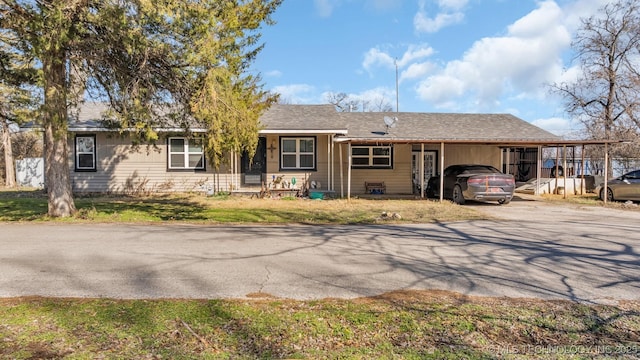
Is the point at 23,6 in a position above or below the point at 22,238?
above

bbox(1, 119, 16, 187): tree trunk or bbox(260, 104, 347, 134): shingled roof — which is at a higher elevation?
bbox(260, 104, 347, 134): shingled roof

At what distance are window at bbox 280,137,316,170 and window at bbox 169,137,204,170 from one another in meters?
3.68

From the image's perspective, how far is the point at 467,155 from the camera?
20.4m

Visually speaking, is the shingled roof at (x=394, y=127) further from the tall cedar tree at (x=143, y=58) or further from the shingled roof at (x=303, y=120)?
the tall cedar tree at (x=143, y=58)

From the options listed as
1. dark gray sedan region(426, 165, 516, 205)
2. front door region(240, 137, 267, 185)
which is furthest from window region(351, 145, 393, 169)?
front door region(240, 137, 267, 185)

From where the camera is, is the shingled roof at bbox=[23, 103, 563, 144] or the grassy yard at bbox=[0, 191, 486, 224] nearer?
the grassy yard at bbox=[0, 191, 486, 224]

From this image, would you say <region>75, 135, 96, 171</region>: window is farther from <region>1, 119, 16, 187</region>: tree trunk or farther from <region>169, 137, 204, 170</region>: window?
<region>1, 119, 16, 187</region>: tree trunk

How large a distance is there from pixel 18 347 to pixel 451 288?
4.51m

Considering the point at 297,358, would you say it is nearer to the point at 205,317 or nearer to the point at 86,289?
the point at 205,317

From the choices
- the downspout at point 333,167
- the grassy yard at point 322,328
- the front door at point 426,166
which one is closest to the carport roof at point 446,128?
the downspout at point 333,167

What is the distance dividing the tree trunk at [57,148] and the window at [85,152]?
741cm

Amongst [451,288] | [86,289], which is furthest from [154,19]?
[451,288]

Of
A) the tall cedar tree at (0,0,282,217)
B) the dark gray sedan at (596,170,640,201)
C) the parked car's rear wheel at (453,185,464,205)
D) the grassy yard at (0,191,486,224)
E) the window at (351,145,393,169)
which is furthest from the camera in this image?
the window at (351,145,393,169)

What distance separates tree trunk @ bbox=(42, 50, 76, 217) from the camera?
9.00m
